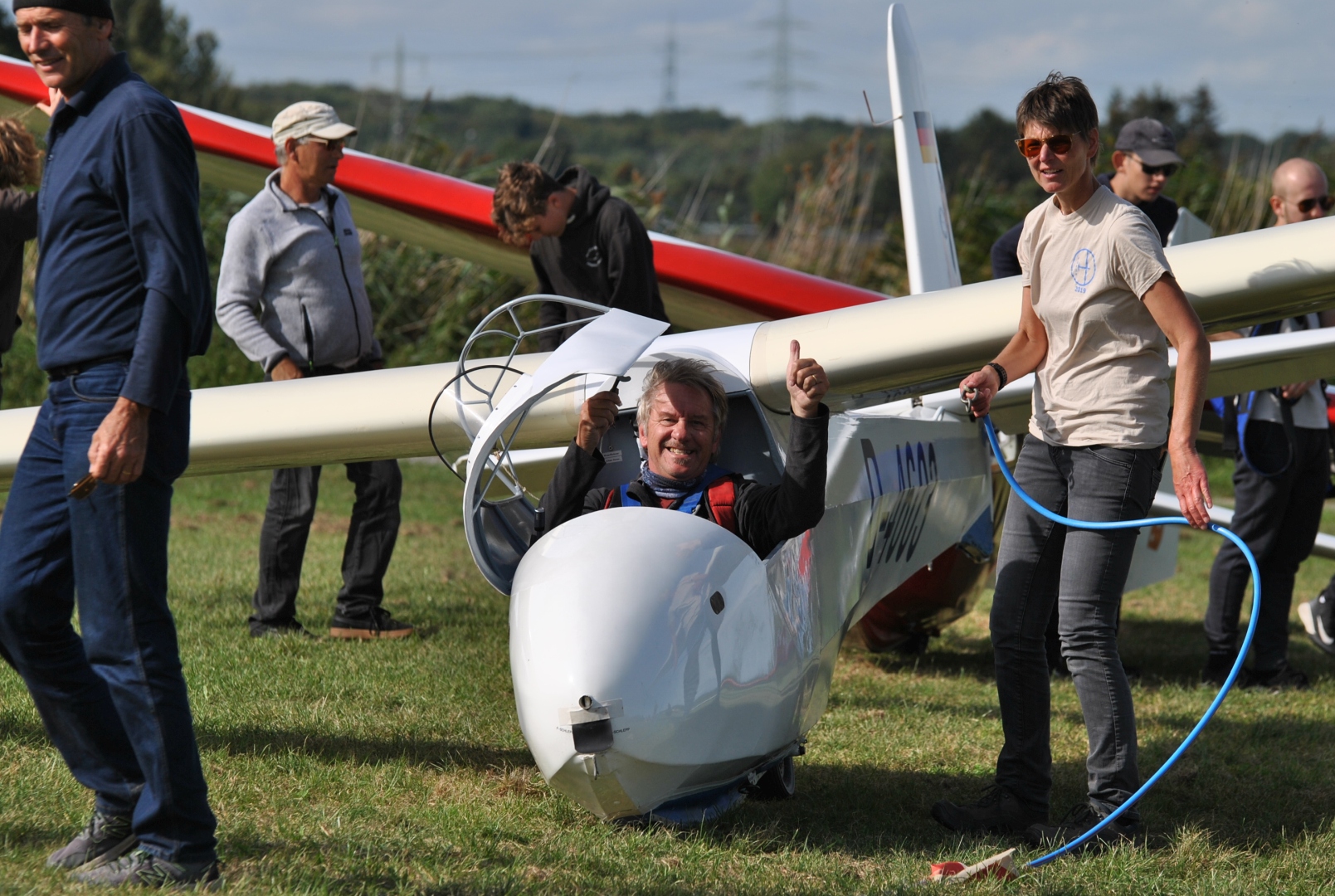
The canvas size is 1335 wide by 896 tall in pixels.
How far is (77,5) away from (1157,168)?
168 inches

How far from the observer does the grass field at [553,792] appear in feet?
9.32

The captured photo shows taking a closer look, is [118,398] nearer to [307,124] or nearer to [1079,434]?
[1079,434]

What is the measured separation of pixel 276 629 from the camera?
5.35 m

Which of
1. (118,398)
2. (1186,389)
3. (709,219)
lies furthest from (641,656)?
(709,219)

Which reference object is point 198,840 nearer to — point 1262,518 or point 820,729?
point 820,729

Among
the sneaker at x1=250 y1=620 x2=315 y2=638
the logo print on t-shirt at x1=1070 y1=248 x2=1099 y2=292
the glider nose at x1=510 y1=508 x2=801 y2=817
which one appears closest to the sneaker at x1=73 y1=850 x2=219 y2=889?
the glider nose at x1=510 y1=508 x2=801 y2=817

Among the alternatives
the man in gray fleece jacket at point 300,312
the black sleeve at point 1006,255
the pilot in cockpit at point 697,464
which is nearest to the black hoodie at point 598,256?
the man in gray fleece jacket at point 300,312

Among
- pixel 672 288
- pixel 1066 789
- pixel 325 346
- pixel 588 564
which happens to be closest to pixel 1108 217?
pixel 588 564

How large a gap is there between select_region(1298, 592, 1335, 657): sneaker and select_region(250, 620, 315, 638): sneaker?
15.1ft

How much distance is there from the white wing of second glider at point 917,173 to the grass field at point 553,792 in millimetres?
1990

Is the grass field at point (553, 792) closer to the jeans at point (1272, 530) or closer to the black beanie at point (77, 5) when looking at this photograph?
the jeans at point (1272, 530)

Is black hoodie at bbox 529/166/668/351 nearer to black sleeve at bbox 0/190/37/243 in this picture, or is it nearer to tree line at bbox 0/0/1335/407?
black sleeve at bbox 0/190/37/243

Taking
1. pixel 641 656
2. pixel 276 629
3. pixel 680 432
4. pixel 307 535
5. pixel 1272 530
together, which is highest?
pixel 680 432

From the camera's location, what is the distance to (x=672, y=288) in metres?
7.08
